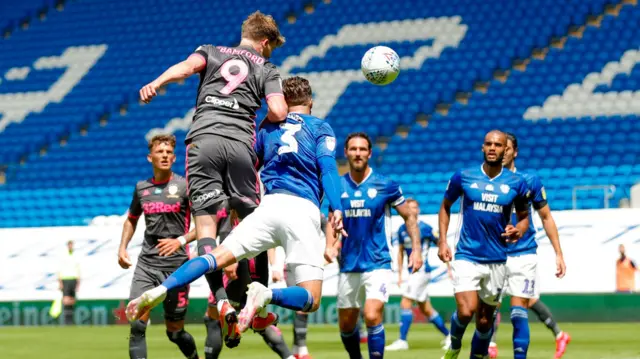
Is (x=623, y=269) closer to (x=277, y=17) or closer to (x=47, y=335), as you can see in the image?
(x=47, y=335)

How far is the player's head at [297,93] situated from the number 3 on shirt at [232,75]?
385 millimetres

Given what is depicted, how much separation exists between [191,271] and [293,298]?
30.9 inches

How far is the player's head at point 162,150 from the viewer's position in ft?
35.8

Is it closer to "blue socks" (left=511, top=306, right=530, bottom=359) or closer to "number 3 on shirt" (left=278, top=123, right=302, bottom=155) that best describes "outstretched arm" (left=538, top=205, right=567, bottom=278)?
"blue socks" (left=511, top=306, right=530, bottom=359)

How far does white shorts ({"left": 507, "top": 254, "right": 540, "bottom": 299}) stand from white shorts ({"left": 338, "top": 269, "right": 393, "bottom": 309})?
1.51 meters

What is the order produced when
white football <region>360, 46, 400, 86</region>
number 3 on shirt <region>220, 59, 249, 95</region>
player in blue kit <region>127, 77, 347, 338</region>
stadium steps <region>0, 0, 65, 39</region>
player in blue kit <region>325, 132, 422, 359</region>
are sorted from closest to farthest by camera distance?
player in blue kit <region>127, 77, 347, 338</region>
number 3 on shirt <region>220, 59, 249, 95</region>
white football <region>360, 46, 400, 86</region>
player in blue kit <region>325, 132, 422, 359</region>
stadium steps <region>0, 0, 65, 39</region>

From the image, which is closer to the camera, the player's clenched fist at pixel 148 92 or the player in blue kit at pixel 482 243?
the player's clenched fist at pixel 148 92

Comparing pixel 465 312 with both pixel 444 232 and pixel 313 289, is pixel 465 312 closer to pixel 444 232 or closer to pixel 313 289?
pixel 444 232

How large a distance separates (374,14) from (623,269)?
1341cm

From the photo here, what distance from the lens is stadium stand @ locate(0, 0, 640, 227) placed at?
2538 centimetres

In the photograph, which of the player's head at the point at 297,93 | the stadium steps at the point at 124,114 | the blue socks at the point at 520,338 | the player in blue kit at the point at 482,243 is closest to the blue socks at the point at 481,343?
the player in blue kit at the point at 482,243

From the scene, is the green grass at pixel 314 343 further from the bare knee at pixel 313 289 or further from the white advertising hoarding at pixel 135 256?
the bare knee at pixel 313 289

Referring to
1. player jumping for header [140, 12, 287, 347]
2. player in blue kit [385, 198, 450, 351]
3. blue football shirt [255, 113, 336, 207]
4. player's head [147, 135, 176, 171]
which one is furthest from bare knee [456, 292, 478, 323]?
player in blue kit [385, 198, 450, 351]

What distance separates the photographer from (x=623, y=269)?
20.0 meters
